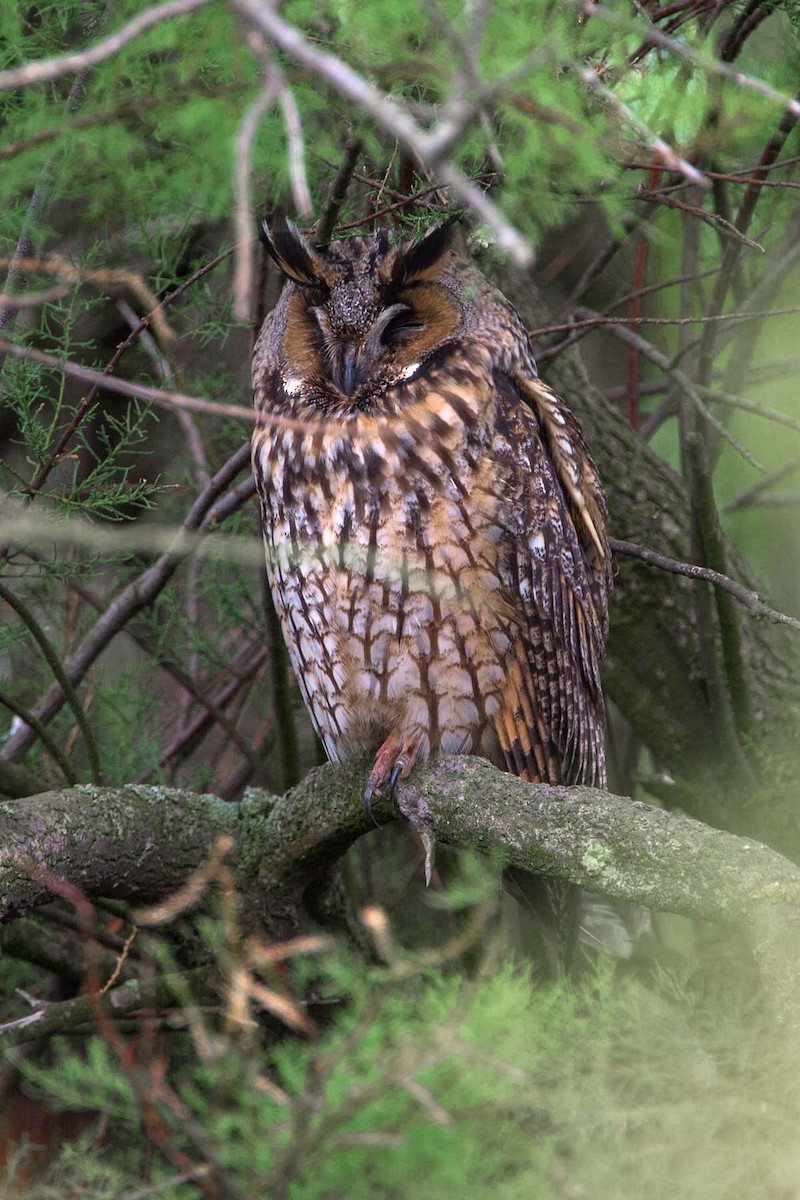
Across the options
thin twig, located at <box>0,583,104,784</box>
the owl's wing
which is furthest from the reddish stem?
thin twig, located at <box>0,583,104,784</box>

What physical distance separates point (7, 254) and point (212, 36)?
1091 millimetres

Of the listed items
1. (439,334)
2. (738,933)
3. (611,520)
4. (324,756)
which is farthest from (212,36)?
(324,756)

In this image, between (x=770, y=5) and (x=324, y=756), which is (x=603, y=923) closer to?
(x=324, y=756)

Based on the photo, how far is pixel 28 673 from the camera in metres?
3.64

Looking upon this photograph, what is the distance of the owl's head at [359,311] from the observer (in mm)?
2404

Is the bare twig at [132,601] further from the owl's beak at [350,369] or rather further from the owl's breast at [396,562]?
the owl's beak at [350,369]

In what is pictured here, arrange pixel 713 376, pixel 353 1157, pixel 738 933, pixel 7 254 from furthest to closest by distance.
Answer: pixel 713 376 < pixel 7 254 < pixel 738 933 < pixel 353 1157

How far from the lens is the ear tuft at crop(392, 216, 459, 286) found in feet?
7.59

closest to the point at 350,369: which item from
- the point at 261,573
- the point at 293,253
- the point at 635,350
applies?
the point at 293,253

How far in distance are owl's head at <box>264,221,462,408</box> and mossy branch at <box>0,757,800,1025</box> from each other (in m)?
0.80

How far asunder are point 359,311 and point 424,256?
0.17m

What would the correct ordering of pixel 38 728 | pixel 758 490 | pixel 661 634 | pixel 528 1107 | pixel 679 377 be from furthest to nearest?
1. pixel 758 490
2. pixel 661 634
3. pixel 679 377
4. pixel 38 728
5. pixel 528 1107

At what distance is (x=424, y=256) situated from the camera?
2.39m

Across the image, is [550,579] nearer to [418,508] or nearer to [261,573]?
[418,508]
